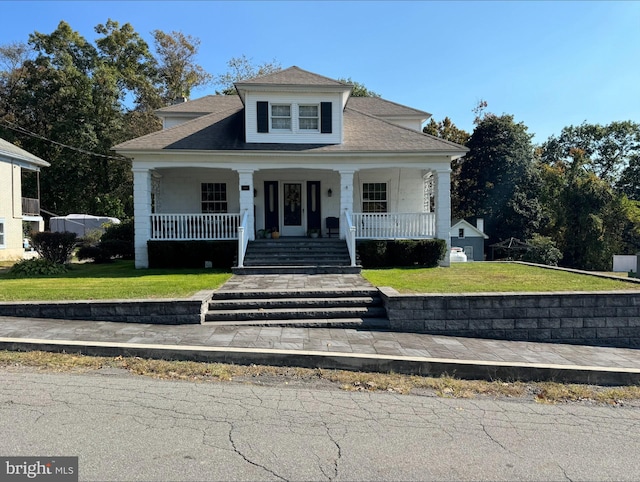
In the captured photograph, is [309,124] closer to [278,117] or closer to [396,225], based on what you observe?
[278,117]

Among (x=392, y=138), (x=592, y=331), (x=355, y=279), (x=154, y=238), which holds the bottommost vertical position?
(x=592, y=331)

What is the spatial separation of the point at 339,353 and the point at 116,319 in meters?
4.42

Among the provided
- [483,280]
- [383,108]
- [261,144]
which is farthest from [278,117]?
[483,280]

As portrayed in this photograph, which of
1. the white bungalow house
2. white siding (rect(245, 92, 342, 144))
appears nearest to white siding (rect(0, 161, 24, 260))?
the white bungalow house

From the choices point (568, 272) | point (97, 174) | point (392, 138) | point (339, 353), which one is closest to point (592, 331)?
point (568, 272)

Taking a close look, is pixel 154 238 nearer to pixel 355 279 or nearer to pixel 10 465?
pixel 355 279

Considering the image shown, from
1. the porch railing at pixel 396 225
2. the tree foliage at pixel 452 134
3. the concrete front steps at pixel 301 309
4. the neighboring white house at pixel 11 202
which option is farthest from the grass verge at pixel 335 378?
the tree foliage at pixel 452 134

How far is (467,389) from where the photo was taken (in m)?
5.09

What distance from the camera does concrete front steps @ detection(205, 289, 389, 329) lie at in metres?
8.00

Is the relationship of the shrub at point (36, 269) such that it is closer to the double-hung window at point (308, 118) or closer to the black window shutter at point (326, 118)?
the double-hung window at point (308, 118)

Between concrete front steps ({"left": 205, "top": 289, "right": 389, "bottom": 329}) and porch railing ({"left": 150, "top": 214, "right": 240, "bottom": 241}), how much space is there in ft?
19.2

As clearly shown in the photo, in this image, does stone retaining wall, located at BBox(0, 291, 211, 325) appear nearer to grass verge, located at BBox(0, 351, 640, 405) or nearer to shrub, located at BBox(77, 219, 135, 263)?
grass verge, located at BBox(0, 351, 640, 405)

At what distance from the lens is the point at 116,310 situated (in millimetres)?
7652

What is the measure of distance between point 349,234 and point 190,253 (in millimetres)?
5358
